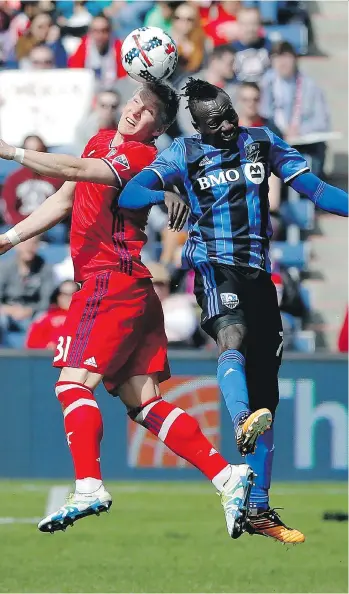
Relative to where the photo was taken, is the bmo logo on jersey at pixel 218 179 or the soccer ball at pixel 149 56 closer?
the bmo logo on jersey at pixel 218 179

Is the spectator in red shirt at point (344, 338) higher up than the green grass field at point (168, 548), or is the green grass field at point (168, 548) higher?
the spectator in red shirt at point (344, 338)

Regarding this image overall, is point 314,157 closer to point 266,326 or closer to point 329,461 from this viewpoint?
point 329,461

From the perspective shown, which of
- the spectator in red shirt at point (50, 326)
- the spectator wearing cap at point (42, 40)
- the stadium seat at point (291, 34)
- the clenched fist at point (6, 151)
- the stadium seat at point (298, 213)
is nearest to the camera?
the clenched fist at point (6, 151)

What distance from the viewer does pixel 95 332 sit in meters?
7.62

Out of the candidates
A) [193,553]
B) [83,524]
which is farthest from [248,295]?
[83,524]

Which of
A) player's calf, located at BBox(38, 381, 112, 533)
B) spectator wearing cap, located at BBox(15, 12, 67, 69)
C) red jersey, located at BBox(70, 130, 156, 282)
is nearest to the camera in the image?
player's calf, located at BBox(38, 381, 112, 533)

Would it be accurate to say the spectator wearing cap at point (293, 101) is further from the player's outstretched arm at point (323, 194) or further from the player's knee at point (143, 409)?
the player's knee at point (143, 409)

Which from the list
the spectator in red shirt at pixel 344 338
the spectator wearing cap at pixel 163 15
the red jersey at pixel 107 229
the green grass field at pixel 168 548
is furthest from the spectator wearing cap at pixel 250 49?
the red jersey at pixel 107 229

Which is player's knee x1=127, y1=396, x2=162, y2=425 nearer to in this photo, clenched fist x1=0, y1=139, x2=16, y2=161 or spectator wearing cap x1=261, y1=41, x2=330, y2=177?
clenched fist x1=0, y1=139, x2=16, y2=161

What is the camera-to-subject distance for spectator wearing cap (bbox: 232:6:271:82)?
15969 mm

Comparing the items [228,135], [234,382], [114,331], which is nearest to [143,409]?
[114,331]

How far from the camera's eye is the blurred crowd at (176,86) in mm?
14340

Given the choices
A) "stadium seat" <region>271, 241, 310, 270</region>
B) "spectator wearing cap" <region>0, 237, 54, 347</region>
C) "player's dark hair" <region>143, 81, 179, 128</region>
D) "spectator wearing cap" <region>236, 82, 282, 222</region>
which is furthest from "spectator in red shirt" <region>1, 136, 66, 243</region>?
"player's dark hair" <region>143, 81, 179, 128</region>

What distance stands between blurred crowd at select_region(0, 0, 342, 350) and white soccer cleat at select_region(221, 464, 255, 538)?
20.7 ft
